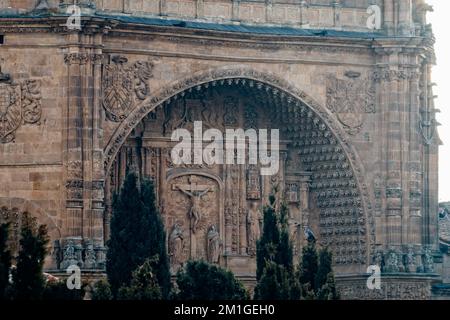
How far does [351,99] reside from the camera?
195 feet

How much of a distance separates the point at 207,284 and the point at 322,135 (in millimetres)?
10338

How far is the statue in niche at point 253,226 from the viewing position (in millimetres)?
59406

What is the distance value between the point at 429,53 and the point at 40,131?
9.96 metres

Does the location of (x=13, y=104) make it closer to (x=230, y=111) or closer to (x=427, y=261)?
(x=230, y=111)

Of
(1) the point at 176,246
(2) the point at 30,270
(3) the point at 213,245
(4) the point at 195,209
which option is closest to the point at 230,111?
(4) the point at 195,209

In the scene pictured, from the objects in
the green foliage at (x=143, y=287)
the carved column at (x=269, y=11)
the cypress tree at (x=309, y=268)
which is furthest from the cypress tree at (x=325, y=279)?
the carved column at (x=269, y=11)

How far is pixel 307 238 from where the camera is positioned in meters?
60.1

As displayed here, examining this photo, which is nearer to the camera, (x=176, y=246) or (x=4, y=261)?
(x=4, y=261)

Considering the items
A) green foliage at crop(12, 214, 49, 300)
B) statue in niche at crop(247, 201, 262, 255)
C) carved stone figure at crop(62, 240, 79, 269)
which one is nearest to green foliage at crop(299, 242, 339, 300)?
carved stone figure at crop(62, 240, 79, 269)

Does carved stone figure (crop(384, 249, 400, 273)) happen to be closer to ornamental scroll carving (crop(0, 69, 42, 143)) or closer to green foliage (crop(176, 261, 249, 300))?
ornamental scroll carving (crop(0, 69, 42, 143))

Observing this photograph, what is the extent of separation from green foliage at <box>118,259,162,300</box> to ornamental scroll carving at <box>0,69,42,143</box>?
23.6 ft

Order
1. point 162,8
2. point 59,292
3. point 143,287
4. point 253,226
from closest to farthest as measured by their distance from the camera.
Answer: point 59,292 < point 143,287 < point 162,8 < point 253,226
